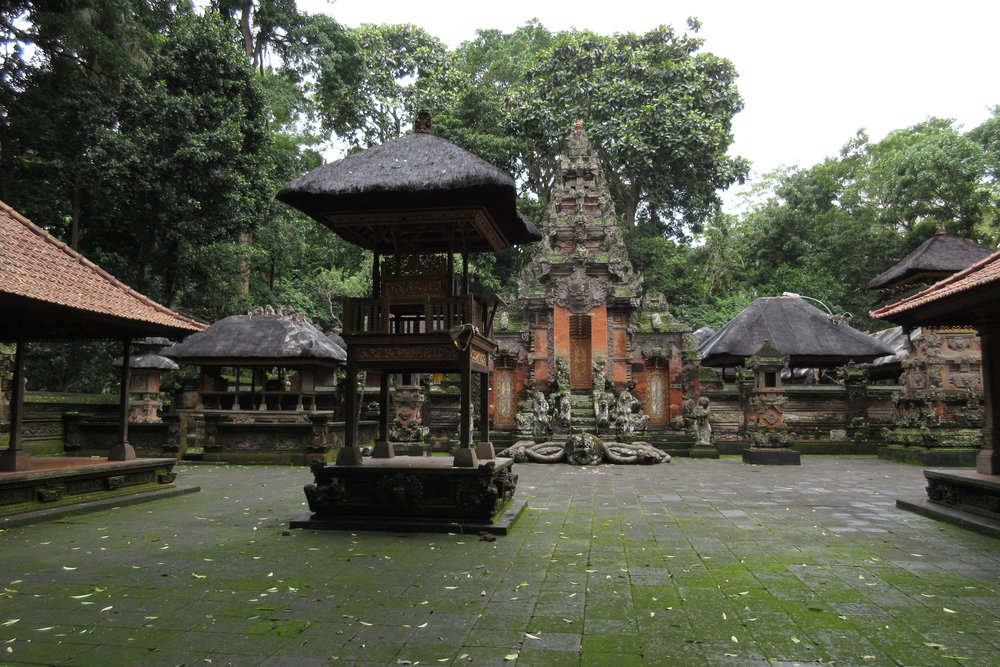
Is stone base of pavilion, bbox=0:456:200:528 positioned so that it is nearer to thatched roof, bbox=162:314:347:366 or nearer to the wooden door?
thatched roof, bbox=162:314:347:366

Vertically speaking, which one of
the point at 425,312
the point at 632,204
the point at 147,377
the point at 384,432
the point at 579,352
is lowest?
the point at 384,432

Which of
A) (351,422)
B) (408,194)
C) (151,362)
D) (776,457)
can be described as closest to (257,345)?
(151,362)

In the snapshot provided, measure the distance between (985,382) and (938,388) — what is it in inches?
384

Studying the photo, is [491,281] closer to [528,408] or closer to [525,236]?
[528,408]

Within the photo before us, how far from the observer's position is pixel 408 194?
7633 mm

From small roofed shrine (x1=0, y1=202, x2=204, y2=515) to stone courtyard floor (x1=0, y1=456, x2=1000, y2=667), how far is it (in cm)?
75

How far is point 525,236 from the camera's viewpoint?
9664mm

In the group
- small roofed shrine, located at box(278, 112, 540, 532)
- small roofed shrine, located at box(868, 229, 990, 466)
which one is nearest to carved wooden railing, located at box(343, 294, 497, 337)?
small roofed shrine, located at box(278, 112, 540, 532)

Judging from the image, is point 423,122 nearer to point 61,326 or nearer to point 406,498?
point 406,498

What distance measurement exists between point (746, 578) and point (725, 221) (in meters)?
34.5

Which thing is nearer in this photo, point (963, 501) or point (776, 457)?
point (963, 501)

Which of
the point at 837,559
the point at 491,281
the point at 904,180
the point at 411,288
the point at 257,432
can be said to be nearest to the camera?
the point at 837,559

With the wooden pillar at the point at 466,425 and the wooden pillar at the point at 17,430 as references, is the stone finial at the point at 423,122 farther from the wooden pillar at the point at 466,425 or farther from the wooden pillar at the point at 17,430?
the wooden pillar at the point at 17,430

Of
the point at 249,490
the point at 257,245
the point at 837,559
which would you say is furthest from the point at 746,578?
the point at 257,245
